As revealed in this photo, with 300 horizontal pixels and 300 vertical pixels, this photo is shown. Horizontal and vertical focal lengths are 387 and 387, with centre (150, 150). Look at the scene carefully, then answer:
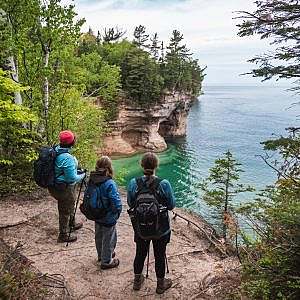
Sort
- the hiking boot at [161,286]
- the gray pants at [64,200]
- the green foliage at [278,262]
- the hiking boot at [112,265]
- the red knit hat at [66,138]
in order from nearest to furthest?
the green foliage at [278,262] < the hiking boot at [161,286] < the hiking boot at [112,265] < the red knit hat at [66,138] < the gray pants at [64,200]

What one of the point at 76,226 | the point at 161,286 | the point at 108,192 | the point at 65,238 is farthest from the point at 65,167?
the point at 161,286

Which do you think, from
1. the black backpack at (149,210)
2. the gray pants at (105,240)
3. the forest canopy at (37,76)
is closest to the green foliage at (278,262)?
the black backpack at (149,210)

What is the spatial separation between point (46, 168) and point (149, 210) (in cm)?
221

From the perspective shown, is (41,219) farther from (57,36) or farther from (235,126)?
(235,126)

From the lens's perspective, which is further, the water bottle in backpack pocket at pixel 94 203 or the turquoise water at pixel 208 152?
the turquoise water at pixel 208 152

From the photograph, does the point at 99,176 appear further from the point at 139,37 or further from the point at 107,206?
the point at 139,37

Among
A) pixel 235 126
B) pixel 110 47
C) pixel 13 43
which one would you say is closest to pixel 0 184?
pixel 13 43

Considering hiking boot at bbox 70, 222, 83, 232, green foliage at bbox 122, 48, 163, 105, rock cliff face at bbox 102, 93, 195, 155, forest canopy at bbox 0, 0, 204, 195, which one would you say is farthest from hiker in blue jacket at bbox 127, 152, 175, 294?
green foliage at bbox 122, 48, 163, 105

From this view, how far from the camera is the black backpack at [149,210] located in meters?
4.71

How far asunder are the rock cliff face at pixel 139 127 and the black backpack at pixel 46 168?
33.5 m

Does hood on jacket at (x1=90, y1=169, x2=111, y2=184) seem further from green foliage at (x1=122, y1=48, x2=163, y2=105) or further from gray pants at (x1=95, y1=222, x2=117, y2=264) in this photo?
green foliage at (x1=122, y1=48, x2=163, y2=105)

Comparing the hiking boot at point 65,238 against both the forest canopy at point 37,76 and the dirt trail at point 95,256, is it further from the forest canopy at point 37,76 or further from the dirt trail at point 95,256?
the forest canopy at point 37,76

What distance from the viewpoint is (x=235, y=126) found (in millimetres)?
66438

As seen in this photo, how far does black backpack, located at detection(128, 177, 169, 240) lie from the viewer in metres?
4.71
